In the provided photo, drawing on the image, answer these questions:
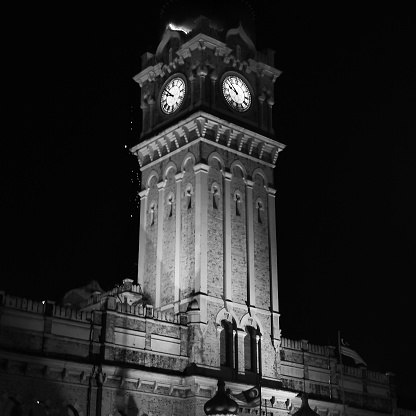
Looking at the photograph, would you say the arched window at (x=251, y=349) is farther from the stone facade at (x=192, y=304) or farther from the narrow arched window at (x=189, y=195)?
the narrow arched window at (x=189, y=195)

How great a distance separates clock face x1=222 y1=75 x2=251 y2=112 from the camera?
176 ft

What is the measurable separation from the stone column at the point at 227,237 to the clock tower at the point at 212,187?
0.07 m

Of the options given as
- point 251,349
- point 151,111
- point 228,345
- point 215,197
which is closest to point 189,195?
point 215,197

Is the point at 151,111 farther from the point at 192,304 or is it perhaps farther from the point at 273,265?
the point at 192,304

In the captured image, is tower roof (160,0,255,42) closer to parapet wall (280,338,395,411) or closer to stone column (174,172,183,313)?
stone column (174,172,183,313)

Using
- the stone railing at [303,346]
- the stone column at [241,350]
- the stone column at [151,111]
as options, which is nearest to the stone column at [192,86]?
the stone column at [151,111]

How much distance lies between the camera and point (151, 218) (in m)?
53.4

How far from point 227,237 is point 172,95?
10.5m

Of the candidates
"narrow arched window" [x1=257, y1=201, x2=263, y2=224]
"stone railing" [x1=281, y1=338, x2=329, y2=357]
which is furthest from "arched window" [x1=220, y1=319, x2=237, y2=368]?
"narrow arched window" [x1=257, y1=201, x2=263, y2=224]

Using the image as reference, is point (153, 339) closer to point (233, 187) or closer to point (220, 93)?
point (233, 187)

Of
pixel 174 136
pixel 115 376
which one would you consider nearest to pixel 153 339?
pixel 115 376

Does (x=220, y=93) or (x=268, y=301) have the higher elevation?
(x=220, y=93)

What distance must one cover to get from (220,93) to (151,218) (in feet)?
29.5

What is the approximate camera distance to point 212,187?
50.6 meters
